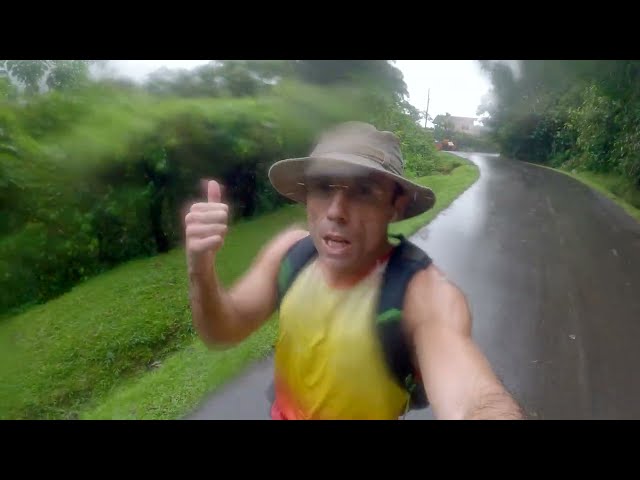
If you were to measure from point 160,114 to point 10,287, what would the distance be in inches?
41.1

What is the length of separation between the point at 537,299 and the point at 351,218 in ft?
11.0

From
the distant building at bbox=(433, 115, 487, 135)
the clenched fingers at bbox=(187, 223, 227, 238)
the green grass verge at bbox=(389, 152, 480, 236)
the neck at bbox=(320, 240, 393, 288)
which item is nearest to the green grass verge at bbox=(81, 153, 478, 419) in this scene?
the green grass verge at bbox=(389, 152, 480, 236)

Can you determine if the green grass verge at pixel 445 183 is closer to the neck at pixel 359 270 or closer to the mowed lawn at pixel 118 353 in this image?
the mowed lawn at pixel 118 353

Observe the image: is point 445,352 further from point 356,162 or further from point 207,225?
point 207,225

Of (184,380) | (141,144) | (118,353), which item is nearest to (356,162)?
(141,144)

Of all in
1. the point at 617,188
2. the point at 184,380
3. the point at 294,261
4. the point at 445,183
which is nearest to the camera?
the point at 294,261

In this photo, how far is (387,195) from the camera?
1.23 metres

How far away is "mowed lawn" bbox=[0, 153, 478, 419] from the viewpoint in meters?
2.11

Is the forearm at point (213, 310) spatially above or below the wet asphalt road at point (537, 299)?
above

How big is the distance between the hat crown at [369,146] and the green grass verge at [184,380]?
79 cm

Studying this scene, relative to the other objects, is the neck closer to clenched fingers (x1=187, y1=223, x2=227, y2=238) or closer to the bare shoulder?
the bare shoulder

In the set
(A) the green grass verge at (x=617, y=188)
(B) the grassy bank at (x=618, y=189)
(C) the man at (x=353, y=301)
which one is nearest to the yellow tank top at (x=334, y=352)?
(C) the man at (x=353, y=301)

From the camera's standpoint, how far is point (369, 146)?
1216 millimetres

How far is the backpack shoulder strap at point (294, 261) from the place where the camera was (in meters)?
1.32
